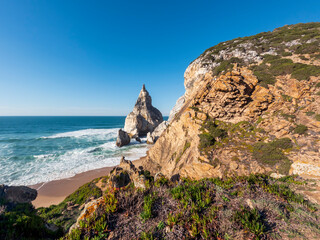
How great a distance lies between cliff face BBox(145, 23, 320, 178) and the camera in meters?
8.09

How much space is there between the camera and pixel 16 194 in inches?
296

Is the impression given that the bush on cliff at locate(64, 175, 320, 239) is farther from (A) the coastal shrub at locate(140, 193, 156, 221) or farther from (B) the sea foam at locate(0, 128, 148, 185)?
(B) the sea foam at locate(0, 128, 148, 185)

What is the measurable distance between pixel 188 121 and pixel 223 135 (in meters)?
3.71

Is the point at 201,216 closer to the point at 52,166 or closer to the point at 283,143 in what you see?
the point at 283,143

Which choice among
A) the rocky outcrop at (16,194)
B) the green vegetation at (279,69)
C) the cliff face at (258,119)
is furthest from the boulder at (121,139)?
the green vegetation at (279,69)

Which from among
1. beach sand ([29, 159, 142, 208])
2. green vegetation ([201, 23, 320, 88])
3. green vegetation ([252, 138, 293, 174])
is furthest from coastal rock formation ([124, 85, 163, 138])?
green vegetation ([252, 138, 293, 174])

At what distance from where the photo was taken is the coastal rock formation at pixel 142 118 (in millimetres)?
43750

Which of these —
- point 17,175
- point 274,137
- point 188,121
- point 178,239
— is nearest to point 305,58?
point 274,137

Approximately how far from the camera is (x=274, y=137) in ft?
29.6

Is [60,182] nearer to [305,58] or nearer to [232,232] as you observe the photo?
[232,232]

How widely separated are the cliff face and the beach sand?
11.4 metres

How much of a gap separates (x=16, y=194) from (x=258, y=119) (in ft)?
58.9

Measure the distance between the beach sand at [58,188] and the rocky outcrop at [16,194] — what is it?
6.31m

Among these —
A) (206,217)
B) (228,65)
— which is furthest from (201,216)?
(228,65)
